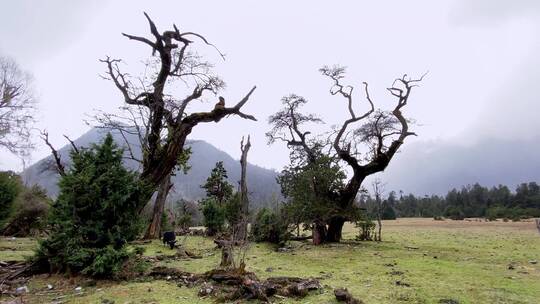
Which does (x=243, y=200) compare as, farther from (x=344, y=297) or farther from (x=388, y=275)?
(x=344, y=297)

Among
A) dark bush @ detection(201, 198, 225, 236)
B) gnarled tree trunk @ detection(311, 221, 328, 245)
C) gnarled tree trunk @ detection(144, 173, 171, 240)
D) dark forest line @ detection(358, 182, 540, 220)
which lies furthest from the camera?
dark forest line @ detection(358, 182, 540, 220)

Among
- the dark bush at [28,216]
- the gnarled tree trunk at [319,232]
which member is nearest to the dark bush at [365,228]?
the gnarled tree trunk at [319,232]

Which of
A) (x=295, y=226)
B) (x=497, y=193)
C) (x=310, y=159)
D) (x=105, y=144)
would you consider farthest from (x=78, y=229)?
(x=497, y=193)

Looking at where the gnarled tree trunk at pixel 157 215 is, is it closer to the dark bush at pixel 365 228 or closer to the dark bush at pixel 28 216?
the dark bush at pixel 28 216

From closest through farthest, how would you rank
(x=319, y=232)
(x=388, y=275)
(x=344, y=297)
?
(x=344, y=297), (x=388, y=275), (x=319, y=232)

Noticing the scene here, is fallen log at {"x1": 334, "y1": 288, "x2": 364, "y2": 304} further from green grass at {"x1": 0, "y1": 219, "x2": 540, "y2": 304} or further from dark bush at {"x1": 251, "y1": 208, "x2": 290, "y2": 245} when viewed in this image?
dark bush at {"x1": 251, "y1": 208, "x2": 290, "y2": 245}

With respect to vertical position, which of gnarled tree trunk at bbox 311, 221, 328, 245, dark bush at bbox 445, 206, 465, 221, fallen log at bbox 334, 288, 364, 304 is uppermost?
dark bush at bbox 445, 206, 465, 221

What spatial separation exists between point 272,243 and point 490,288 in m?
11.7

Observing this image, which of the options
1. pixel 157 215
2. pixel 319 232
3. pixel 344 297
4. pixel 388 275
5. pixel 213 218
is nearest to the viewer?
pixel 344 297

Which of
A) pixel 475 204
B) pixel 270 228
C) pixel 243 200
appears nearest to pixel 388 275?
pixel 243 200

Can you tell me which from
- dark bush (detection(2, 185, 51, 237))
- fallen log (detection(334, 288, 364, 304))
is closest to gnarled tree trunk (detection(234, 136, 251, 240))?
fallen log (detection(334, 288, 364, 304))

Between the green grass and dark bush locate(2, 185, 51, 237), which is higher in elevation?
dark bush locate(2, 185, 51, 237)

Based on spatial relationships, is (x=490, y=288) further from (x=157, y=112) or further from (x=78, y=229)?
(x=157, y=112)

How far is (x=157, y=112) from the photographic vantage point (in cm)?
1281
